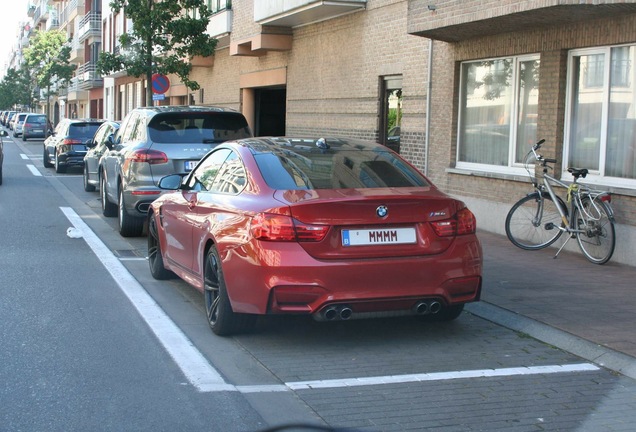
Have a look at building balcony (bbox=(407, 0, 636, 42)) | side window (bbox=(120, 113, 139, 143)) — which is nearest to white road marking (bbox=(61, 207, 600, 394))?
building balcony (bbox=(407, 0, 636, 42))

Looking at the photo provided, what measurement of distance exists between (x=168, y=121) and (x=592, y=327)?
22.8 ft

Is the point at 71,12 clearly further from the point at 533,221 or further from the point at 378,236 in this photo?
the point at 378,236

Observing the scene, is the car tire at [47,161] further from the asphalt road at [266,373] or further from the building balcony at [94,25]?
the building balcony at [94,25]

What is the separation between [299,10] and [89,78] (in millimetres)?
45174

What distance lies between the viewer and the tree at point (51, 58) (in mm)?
66500

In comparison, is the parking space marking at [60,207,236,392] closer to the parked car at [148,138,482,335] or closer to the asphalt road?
the asphalt road

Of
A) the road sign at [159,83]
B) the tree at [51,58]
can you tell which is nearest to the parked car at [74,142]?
the road sign at [159,83]

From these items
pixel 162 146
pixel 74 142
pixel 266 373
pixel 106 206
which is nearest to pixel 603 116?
pixel 162 146

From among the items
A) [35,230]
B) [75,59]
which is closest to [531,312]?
[35,230]

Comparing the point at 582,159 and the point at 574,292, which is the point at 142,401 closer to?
the point at 574,292

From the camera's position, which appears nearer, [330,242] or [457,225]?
[330,242]

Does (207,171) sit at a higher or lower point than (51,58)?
lower

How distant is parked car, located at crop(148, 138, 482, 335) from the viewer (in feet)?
20.5

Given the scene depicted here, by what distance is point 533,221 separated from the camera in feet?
38.3
